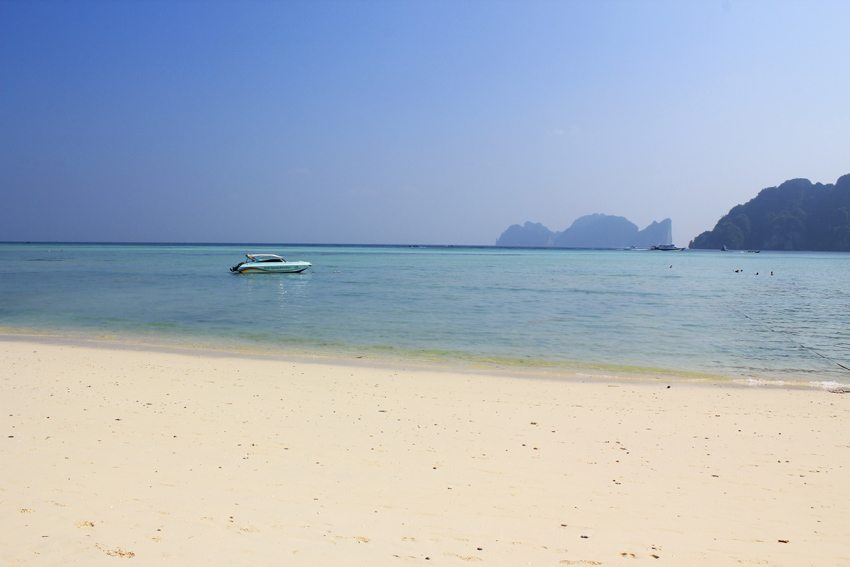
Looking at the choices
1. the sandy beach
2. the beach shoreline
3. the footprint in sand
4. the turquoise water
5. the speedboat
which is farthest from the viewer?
the speedboat

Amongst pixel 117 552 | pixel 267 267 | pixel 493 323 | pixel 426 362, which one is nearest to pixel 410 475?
pixel 117 552

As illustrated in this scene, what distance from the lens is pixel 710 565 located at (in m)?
4.59

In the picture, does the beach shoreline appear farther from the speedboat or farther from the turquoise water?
the speedboat

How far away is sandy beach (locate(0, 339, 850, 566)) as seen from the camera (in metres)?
4.73

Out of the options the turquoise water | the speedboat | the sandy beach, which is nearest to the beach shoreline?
the turquoise water

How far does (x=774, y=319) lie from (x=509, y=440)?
2349cm

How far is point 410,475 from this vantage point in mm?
6402

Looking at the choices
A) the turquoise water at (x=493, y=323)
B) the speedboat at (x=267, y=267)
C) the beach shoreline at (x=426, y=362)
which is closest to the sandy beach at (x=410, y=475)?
the beach shoreline at (x=426, y=362)

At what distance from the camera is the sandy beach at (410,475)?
15.5 ft

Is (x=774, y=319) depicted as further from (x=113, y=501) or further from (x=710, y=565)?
(x=113, y=501)

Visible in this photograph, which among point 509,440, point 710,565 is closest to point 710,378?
point 509,440

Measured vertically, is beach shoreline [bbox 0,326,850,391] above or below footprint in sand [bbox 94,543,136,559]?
below

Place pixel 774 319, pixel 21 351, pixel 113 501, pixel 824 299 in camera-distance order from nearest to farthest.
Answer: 1. pixel 113 501
2. pixel 21 351
3. pixel 774 319
4. pixel 824 299

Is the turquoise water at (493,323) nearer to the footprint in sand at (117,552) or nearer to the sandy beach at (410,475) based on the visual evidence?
the sandy beach at (410,475)
